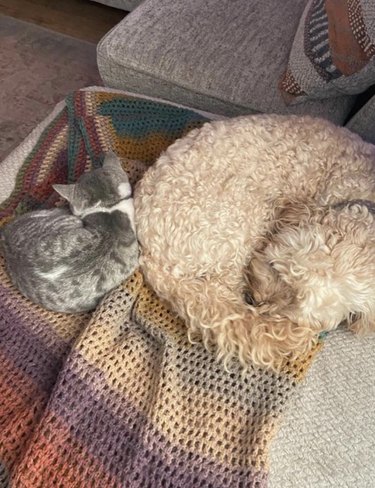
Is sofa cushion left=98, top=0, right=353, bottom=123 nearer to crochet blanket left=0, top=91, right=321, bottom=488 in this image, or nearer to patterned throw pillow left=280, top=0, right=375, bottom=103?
patterned throw pillow left=280, top=0, right=375, bottom=103

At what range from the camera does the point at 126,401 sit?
1196 mm

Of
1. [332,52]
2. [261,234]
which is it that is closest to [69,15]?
[332,52]

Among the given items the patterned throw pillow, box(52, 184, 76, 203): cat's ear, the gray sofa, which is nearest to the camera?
box(52, 184, 76, 203): cat's ear

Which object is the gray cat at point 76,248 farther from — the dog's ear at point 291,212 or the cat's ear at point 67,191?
the dog's ear at point 291,212

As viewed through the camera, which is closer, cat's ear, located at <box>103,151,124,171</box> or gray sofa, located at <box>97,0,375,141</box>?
cat's ear, located at <box>103,151,124,171</box>

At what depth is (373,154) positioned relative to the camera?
1.59 metres

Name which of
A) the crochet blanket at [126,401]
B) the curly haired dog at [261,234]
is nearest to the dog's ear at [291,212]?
the curly haired dog at [261,234]

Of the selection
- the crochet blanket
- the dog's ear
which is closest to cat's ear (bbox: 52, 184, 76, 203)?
the crochet blanket

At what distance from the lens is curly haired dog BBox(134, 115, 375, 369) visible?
128 centimetres

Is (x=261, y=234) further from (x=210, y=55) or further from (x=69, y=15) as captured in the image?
(x=69, y=15)

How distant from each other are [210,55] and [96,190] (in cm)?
88

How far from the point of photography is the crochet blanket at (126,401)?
111 cm

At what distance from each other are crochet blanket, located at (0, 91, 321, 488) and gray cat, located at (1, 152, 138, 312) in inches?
2.0

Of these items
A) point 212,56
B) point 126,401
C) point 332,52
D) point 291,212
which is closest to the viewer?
point 126,401
